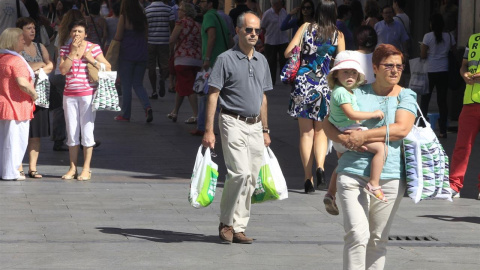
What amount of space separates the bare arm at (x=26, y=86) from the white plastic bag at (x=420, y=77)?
6289mm

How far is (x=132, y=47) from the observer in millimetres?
15883

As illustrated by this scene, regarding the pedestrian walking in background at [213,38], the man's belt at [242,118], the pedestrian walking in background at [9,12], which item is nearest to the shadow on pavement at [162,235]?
the man's belt at [242,118]

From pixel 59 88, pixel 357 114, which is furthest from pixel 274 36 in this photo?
pixel 357 114

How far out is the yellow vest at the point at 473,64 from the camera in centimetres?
1028

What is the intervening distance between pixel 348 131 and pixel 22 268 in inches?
94.6

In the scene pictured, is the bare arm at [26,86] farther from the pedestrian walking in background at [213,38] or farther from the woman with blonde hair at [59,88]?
the pedestrian walking in background at [213,38]

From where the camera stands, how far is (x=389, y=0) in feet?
85.1

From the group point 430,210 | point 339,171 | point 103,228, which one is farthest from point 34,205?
point 339,171

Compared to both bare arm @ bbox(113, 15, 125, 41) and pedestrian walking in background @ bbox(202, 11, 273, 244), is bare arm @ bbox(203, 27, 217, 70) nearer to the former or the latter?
bare arm @ bbox(113, 15, 125, 41)

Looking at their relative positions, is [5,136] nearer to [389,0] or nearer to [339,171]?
[339,171]

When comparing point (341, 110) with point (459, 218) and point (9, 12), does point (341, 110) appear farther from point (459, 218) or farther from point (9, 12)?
point (9, 12)

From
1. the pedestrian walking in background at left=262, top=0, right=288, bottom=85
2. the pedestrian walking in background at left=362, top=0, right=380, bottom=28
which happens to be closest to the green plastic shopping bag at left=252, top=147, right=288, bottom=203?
the pedestrian walking in background at left=362, top=0, right=380, bottom=28

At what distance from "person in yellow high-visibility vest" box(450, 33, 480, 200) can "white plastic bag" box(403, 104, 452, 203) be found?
4.35m

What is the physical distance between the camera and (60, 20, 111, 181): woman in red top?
36.0 ft
